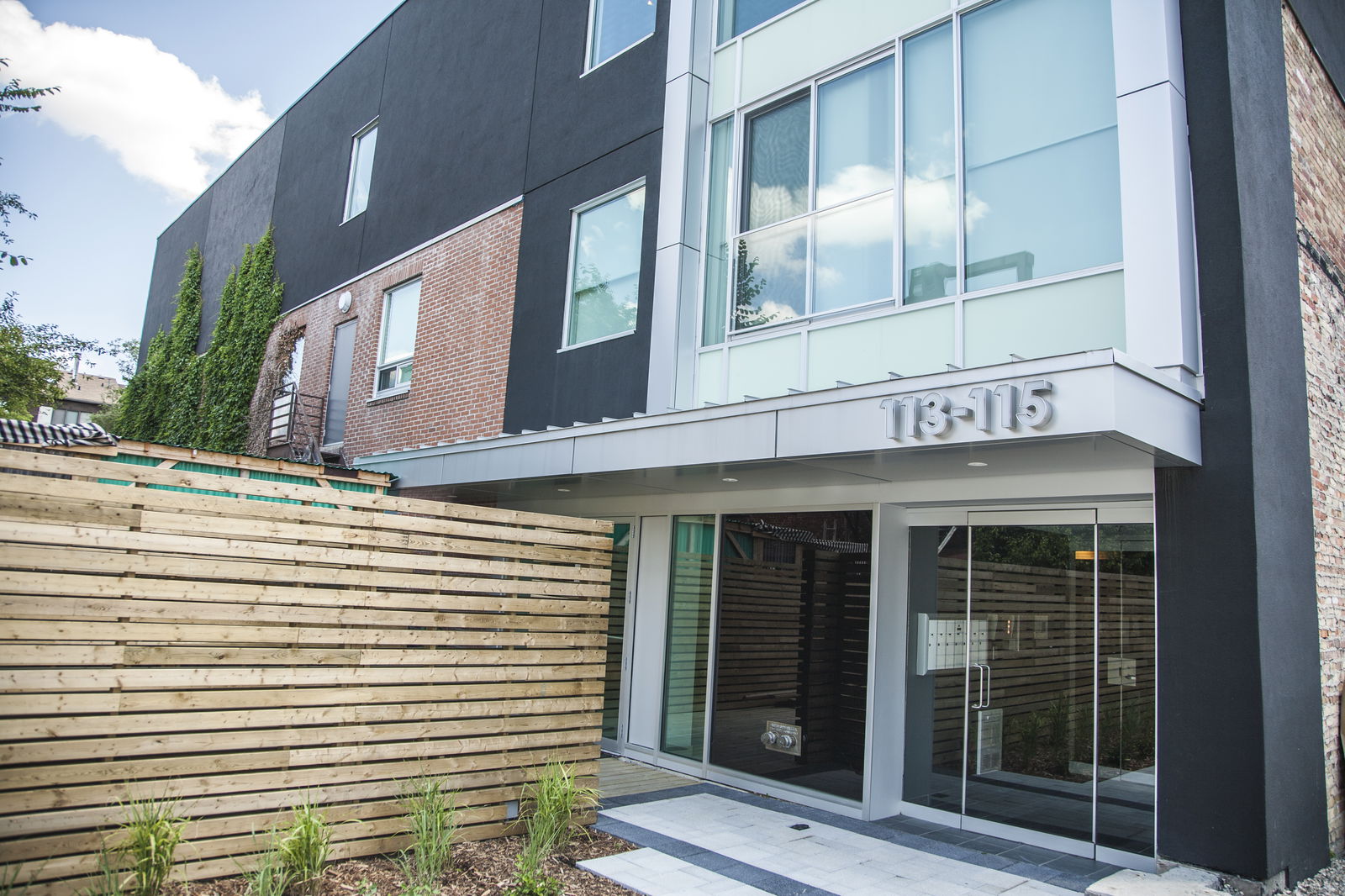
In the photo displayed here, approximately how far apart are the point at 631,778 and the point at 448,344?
6529 millimetres

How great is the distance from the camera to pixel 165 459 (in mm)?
9867

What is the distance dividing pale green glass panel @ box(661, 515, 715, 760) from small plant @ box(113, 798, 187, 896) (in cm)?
517

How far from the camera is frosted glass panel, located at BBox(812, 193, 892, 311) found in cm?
753

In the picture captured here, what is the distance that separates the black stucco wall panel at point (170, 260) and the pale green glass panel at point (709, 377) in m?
17.9

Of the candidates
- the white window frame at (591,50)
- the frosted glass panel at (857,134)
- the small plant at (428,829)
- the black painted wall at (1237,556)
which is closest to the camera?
the small plant at (428,829)

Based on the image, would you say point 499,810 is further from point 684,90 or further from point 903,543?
point 684,90

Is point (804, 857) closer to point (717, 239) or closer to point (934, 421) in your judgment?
point (934, 421)

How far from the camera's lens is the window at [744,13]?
9.00 meters

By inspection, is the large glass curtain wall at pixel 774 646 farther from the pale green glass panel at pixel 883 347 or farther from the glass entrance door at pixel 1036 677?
the pale green glass panel at pixel 883 347

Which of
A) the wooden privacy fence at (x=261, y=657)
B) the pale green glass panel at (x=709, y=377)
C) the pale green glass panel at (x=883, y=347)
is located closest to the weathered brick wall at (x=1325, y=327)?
the pale green glass panel at (x=883, y=347)

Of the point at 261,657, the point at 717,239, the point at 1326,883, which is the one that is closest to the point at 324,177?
the point at 717,239

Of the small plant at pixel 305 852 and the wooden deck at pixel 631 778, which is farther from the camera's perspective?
the wooden deck at pixel 631 778

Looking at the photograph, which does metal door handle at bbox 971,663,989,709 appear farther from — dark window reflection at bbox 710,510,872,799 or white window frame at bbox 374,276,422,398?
white window frame at bbox 374,276,422,398

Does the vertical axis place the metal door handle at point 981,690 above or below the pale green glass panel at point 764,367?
below
